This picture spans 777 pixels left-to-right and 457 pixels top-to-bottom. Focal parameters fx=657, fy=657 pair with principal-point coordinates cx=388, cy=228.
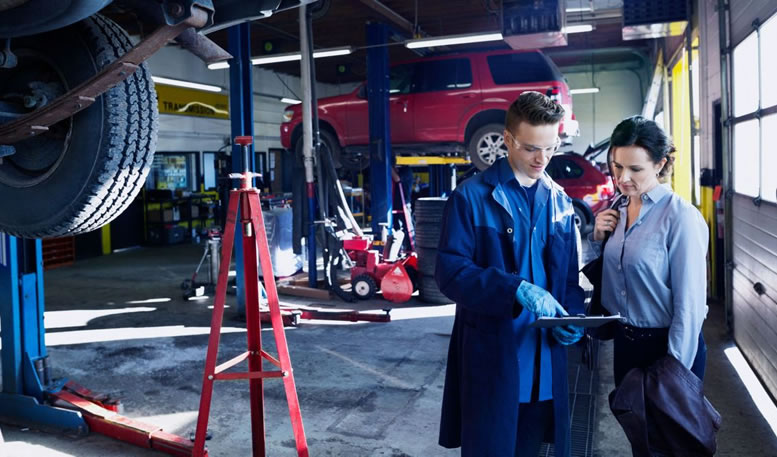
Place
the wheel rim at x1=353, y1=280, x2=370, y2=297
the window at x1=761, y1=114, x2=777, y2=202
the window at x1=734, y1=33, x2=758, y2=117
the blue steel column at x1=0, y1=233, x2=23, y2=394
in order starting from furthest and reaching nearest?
the wheel rim at x1=353, y1=280, x2=370, y2=297
the window at x1=734, y1=33, x2=758, y2=117
the window at x1=761, y1=114, x2=777, y2=202
the blue steel column at x1=0, y1=233, x2=23, y2=394

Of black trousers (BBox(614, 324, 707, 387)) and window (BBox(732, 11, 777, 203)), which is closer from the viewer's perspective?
black trousers (BBox(614, 324, 707, 387))

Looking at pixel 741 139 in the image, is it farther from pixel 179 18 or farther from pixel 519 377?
pixel 179 18

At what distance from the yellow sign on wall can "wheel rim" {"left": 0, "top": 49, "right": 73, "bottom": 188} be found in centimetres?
1051

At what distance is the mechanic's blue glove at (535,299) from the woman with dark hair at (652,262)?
44 centimetres

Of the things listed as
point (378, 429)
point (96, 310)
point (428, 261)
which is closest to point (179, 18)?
point (378, 429)

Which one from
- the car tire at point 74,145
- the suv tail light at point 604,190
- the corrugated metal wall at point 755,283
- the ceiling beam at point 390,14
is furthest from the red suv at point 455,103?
the car tire at point 74,145

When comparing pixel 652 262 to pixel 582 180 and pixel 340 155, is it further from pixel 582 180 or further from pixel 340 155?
pixel 582 180

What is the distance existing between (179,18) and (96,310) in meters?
5.94

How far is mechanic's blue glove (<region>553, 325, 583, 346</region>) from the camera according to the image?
1.99 m

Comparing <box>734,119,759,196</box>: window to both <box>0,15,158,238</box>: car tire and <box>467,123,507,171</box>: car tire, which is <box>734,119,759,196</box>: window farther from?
<box>0,15,158,238</box>: car tire

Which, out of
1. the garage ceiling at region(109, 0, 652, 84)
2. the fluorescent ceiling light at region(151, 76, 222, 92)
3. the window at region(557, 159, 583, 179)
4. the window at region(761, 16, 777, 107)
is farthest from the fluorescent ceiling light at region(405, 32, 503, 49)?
the fluorescent ceiling light at region(151, 76, 222, 92)

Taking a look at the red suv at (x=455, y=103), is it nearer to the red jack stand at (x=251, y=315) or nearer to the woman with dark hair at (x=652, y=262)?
the red jack stand at (x=251, y=315)

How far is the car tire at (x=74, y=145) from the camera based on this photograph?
218 cm

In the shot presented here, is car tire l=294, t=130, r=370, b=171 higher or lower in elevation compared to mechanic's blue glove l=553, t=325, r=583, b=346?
higher
